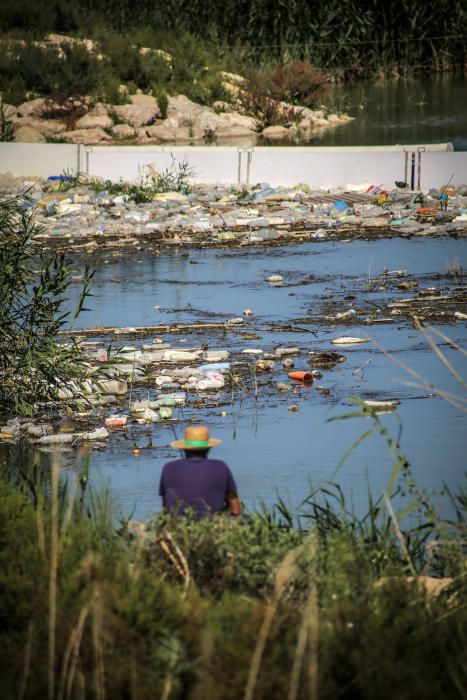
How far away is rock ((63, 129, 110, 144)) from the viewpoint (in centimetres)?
3162

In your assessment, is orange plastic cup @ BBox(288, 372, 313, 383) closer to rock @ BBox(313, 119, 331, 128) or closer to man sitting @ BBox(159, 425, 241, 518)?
man sitting @ BBox(159, 425, 241, 518)

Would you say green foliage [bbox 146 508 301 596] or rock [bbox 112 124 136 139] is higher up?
rock [bbox 112 124 136 139]

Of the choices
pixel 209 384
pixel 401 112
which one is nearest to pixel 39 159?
pixel 209 384

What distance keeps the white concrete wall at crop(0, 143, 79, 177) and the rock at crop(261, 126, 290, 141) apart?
39.4 feet

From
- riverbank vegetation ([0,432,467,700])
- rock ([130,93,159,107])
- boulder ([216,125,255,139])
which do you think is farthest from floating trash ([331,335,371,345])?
rock ([130,93,159,107])

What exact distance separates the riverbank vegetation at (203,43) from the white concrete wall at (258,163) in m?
11.2

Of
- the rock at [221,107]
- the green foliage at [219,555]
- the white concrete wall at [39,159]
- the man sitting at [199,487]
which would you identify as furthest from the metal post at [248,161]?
the green foliage at [219,555]

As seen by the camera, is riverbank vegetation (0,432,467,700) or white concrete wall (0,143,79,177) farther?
white concrete wall (0,143,79,177)

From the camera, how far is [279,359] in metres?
10.9

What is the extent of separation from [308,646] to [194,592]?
0.55 m

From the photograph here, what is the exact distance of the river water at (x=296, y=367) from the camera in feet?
27.0

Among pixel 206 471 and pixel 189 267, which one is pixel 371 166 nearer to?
pixel 189 267

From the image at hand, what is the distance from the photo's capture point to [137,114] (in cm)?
3388

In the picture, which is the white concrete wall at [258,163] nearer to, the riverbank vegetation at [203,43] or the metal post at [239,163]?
the metal post at [239,163]
